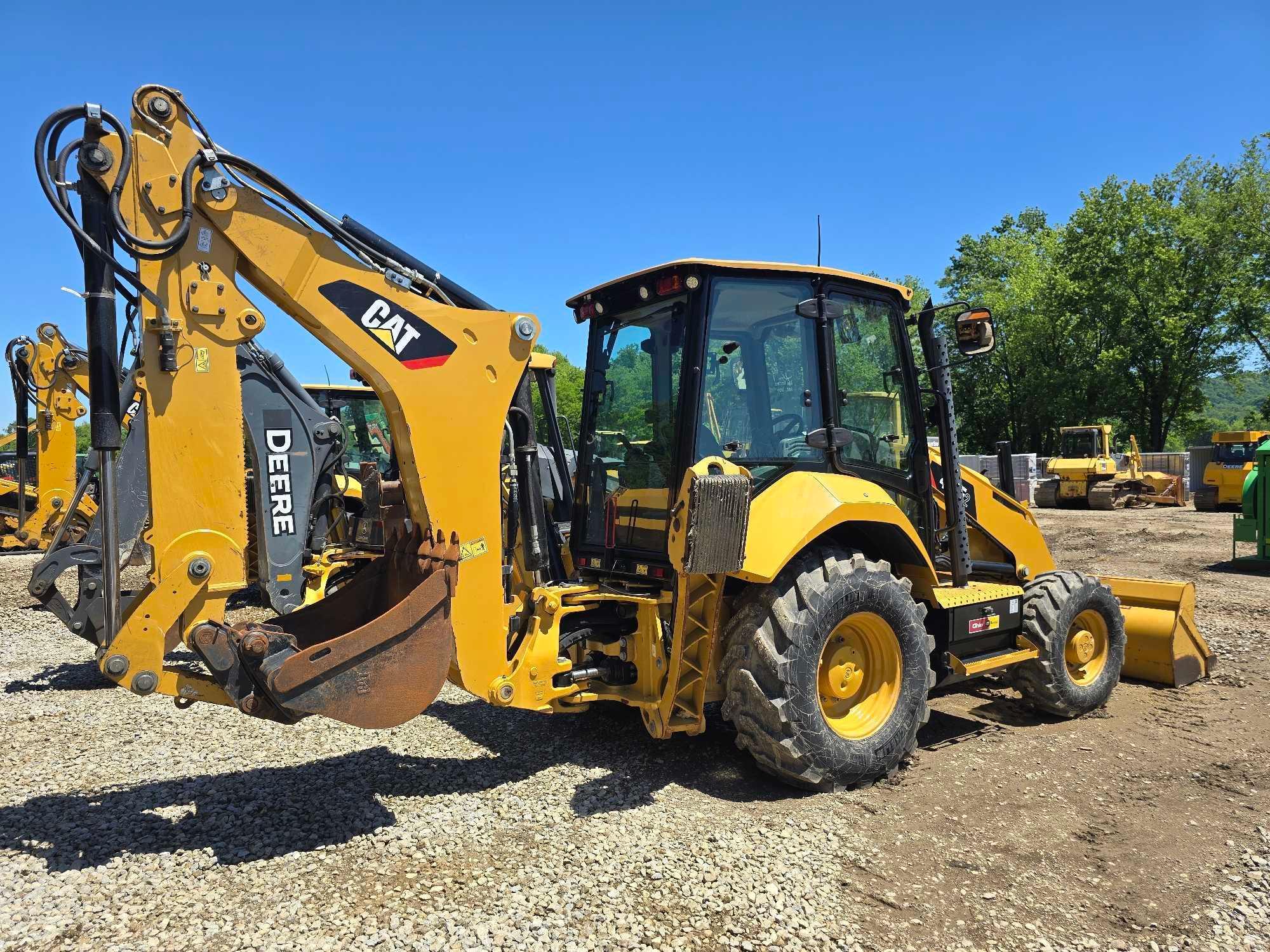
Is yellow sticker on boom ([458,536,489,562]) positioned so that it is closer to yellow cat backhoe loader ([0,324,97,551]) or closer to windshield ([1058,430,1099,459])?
yellow cat backhoe loader ([0,324,97,551])

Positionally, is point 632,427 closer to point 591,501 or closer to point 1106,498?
point 591,501

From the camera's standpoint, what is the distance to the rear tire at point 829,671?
4184 millimetres

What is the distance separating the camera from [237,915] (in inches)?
124

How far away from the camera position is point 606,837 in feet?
12.6

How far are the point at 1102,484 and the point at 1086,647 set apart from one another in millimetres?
21552

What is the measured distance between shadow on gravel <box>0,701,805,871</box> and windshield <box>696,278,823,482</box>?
1.67 metres

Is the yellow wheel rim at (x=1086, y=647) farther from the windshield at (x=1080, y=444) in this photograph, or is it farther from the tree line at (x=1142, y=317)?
the tree line at (x=1142, y=317)

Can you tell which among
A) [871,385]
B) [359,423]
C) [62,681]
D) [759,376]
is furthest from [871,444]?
[359,423]

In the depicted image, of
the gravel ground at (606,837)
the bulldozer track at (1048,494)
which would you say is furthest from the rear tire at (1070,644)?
the bulldozer track at (1048,494)

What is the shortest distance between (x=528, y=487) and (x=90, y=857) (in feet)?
8.50

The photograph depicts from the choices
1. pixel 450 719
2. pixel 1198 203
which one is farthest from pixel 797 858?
pixel 1198 203

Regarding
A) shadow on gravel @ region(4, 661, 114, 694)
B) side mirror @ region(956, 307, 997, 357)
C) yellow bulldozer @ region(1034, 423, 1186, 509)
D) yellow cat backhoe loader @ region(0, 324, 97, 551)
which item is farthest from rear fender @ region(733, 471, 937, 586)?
yellow bulldozer @ region(1034, 423, 1186, 509)

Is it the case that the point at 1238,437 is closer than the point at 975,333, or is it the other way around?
the point at 975,333

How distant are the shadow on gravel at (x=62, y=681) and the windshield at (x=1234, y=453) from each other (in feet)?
79.0
